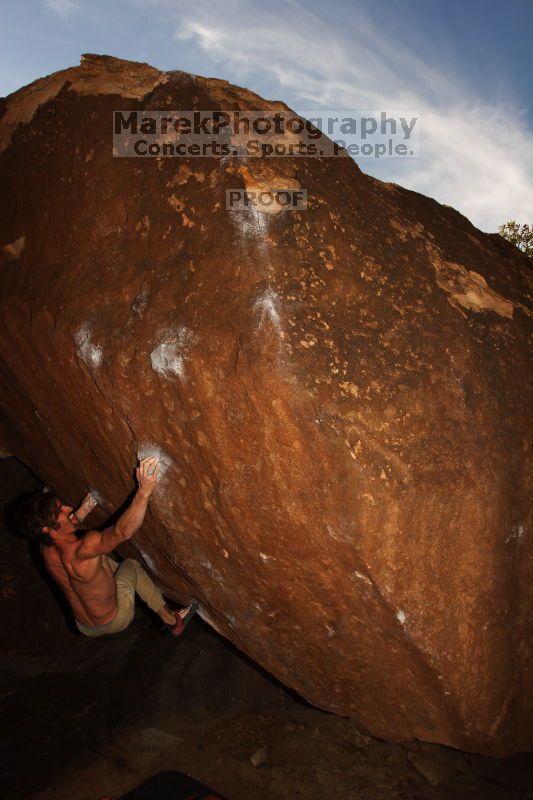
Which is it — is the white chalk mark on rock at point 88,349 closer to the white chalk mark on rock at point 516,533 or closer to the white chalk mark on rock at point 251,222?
the white chalk mark on rock at point 251,222

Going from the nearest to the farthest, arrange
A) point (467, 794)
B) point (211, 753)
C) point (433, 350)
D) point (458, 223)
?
1. point (433, 350)
2. point (458, 223)
3. point (467, 794)
4. point (211, 753)

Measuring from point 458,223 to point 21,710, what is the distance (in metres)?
4.21

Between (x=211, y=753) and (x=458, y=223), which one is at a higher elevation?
(x=458, y=223)

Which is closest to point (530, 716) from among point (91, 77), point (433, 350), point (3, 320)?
point (433, 350)

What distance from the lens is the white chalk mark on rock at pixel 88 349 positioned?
2111 millimetres

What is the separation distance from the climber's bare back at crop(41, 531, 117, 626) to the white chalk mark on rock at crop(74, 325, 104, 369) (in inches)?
38.6

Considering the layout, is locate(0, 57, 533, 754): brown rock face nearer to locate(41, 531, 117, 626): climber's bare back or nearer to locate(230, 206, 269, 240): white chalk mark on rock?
locate(230, 206, 269, 240): white chalk mark on rock

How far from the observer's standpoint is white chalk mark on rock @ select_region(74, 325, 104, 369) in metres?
2.11

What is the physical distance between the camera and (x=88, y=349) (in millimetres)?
2127

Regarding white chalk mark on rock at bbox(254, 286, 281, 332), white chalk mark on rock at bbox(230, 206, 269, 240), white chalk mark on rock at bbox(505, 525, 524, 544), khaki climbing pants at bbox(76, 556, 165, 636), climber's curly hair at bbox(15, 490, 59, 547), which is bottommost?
khaki climbing pants at bbox(76, 556, 165, 636)

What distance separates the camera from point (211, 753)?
133 inches

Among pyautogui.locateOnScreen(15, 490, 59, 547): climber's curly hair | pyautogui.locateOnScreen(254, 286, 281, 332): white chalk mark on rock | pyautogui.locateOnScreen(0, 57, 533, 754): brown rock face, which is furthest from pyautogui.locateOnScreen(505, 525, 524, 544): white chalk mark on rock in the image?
pyautogui.locateOnScreen(15, 490, 59, 547): climber's curly hair

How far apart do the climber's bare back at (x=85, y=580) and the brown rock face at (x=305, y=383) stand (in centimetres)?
65

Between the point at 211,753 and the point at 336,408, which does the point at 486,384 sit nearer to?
the point at 336,408
